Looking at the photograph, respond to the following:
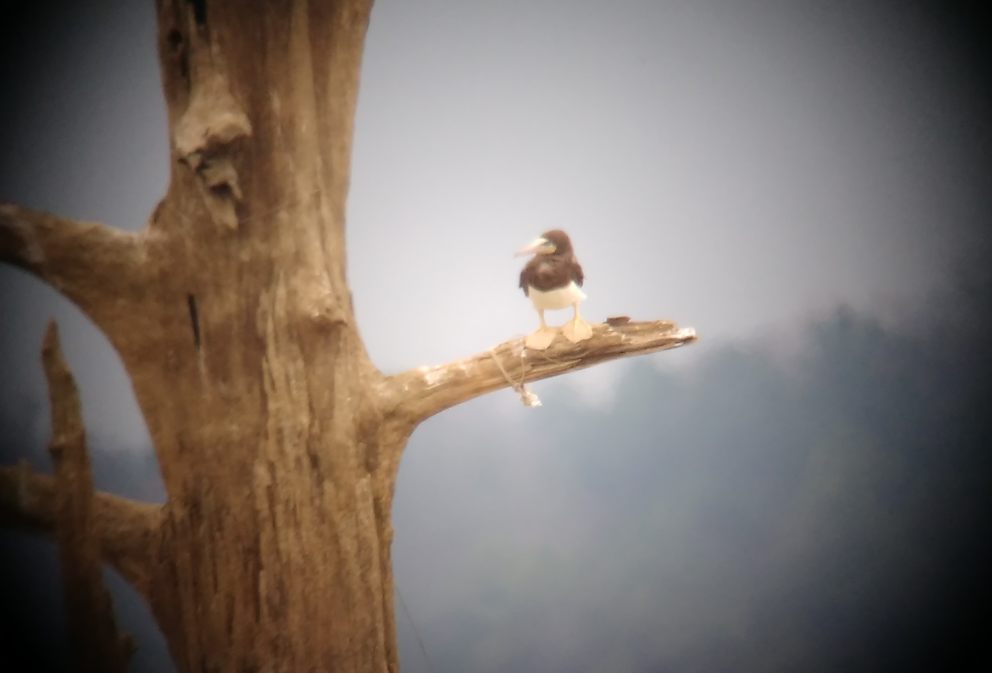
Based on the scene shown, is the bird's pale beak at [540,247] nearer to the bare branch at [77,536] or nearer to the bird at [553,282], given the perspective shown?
the bird at [553,282]

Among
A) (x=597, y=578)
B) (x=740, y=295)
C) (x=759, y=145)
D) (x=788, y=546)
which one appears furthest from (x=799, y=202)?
(x=597, y=578)

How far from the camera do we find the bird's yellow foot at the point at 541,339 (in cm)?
88

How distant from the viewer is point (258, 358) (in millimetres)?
790

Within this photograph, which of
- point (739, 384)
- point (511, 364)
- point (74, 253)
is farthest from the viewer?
point (739, 384)

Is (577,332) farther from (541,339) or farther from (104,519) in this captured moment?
(104,519)

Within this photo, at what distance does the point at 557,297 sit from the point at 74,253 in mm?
784

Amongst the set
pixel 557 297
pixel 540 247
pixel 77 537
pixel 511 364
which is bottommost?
pixel 77 537

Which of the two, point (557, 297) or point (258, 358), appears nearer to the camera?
point (258, 358)

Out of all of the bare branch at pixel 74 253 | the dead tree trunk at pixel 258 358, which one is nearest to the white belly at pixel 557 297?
the dead tree trunk at pixel 258 358

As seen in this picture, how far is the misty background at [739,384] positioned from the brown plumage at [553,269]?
0.44m

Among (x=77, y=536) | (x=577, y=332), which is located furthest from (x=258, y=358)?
(x=577, y=332)

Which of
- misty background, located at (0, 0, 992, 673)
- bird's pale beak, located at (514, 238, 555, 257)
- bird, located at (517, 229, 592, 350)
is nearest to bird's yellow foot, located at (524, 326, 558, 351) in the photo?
bird, located at (517, 229, 592, 350)

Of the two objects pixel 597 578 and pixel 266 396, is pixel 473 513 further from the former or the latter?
pixel 266 396

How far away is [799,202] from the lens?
1.44 m
